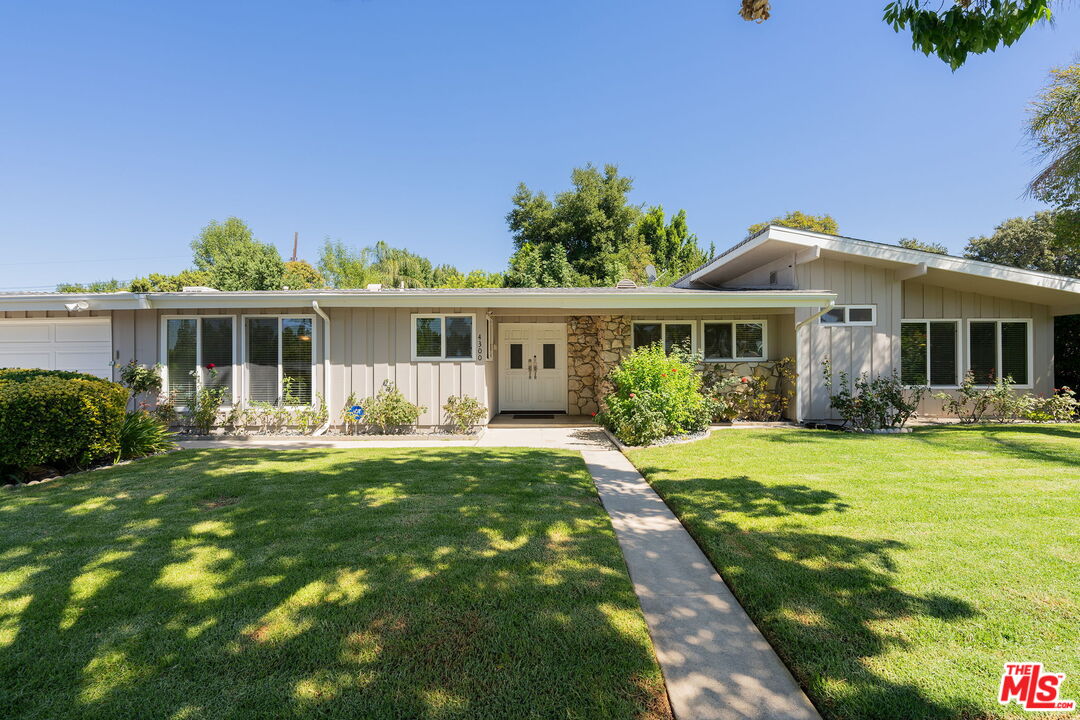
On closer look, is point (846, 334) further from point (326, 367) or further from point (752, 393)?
point (326, 367)

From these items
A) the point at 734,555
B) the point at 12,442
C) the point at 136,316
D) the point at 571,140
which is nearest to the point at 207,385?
the point at 136,316

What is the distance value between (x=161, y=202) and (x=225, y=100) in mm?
13404

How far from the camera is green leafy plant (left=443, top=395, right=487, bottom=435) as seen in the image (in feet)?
29.1

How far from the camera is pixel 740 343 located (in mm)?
10336

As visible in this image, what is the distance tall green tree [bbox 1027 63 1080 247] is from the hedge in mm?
18124

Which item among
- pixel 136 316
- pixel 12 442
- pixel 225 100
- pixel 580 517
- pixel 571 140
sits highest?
pixel 571 140

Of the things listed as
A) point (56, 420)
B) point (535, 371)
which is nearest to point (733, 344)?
point (535, 371)

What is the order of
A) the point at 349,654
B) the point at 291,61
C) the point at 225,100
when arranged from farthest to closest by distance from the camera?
the point at 225,100 < the point at 291,61 < the point at 349,654

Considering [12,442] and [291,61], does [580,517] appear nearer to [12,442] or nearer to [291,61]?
[12,442]

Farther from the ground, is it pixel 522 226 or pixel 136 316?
pixel 522 226

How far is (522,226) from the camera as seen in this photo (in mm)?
27656

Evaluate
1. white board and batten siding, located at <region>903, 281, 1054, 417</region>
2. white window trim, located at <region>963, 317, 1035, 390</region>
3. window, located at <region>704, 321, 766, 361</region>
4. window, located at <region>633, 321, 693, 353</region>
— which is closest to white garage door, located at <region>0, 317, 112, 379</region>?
window, located at <region>633, 321, 693, 353</region>

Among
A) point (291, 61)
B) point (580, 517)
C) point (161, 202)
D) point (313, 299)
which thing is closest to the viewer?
point (580, 517)

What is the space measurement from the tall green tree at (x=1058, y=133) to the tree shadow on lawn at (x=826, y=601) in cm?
1144
